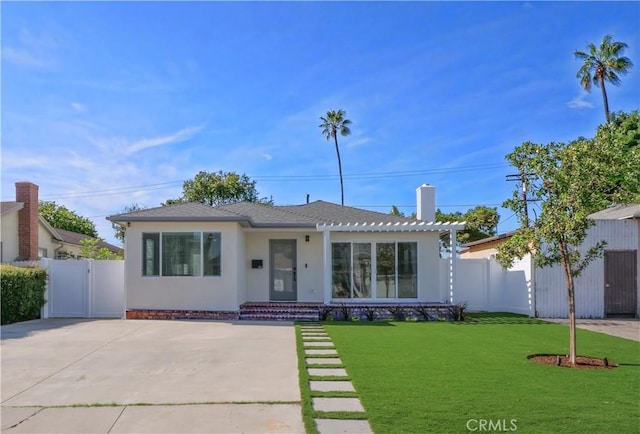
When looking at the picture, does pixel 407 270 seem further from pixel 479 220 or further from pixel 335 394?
pixel 479 220

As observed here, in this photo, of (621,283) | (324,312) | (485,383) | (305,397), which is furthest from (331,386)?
(621,283)

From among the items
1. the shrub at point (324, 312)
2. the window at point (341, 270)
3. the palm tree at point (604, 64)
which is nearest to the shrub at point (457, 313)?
the window at point (341, 270)

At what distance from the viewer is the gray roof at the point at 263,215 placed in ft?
44.8

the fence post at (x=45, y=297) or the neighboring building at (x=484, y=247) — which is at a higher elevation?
the neighboring building at (x=484, y=247)

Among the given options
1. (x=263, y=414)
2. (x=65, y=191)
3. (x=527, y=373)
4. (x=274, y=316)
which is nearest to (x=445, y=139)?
(x=274, y=316)

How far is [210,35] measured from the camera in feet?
38.3

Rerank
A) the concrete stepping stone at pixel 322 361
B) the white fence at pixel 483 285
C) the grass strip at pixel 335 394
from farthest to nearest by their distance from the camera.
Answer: the white fence at pixel 483 285 < the concrete stepping stone at pixel 322 361 < the grass strip at pixel 335 394

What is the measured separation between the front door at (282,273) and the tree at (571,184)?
9.05 meters

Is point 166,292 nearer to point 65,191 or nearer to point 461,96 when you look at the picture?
point 461,96

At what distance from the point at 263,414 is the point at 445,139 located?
19005mm

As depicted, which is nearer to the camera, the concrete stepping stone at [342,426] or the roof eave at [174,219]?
the concrete stepping stone at [342,426]

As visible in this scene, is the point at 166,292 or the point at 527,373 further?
the point at 166,292

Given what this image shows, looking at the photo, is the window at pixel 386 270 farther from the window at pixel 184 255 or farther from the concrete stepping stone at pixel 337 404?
the concrete stepping stone at pixel 337 404

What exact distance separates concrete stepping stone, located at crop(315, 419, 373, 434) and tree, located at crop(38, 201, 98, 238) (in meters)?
36.1
